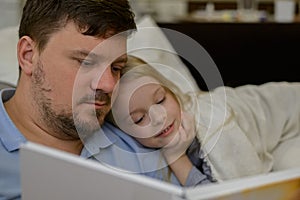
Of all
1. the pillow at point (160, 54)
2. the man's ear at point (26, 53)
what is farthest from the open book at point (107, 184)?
the pillow at point (160, 54)

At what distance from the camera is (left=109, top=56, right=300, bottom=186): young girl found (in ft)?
3.71

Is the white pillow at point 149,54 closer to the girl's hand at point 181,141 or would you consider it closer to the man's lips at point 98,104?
the girl's hand at point 181,141

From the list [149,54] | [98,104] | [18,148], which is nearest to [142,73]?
[98,104]

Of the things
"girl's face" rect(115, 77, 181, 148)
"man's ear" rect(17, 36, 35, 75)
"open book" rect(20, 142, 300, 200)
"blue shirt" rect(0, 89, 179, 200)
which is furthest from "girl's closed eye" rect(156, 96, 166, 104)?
"open book" rect(20, 142, 300, 200)

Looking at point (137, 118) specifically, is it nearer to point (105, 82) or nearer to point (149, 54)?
point (105, 82)

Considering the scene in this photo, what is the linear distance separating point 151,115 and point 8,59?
0.68 m

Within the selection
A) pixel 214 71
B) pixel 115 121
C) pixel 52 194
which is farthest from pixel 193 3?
pixel 52 194

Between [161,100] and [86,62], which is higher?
[86,62]

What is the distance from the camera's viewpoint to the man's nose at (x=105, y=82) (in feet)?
3.27

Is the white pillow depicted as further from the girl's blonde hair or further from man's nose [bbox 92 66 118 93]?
man's nose [bbox 92 66 118 93]

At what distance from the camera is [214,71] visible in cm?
146

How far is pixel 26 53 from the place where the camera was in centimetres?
110

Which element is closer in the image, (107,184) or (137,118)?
(107,184)

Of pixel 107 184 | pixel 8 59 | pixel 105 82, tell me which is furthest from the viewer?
pixel 8 59
